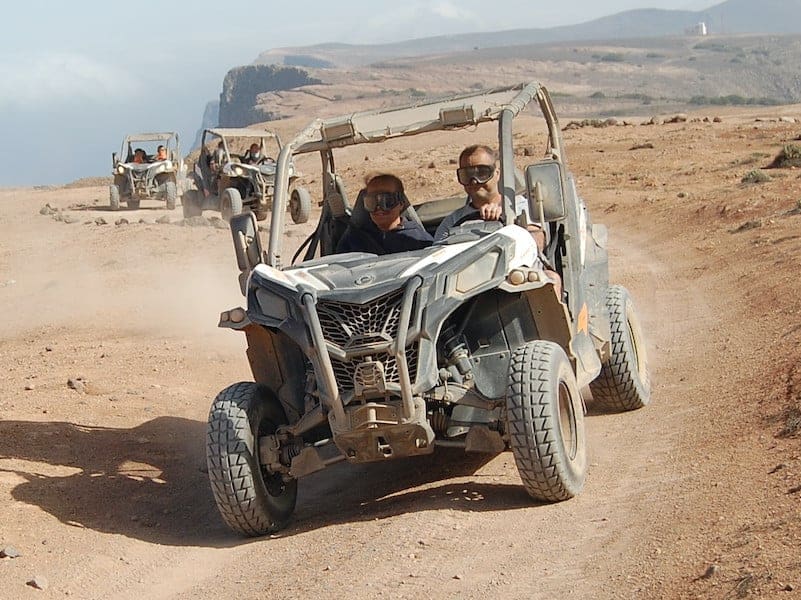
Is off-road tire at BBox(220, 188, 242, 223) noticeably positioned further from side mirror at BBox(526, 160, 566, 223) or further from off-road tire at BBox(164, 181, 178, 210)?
side mirror at BBox(526, 160, 566, 223)

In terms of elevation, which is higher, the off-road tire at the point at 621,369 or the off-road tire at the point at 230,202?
the off-road tire at the point at 621,369

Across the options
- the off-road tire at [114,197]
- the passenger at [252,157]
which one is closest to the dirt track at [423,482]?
the passenger at [252,157]

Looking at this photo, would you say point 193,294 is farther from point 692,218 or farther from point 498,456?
point 498,456

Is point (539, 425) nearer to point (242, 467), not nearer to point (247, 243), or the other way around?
point (242, 467)

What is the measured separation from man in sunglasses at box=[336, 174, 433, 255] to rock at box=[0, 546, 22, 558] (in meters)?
2.40

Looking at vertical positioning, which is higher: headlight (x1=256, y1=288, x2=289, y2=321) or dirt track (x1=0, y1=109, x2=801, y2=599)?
headlight (x1=256, y1=288, x2=289, y2=321)

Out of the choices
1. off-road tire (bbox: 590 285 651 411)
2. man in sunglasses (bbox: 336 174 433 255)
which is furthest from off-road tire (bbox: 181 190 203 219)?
man in sunglasses (bbox: 336 174 433 255)

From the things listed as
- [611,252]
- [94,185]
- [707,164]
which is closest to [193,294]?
[611,252]

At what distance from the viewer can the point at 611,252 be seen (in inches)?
640

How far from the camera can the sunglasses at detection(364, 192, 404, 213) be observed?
7152 mm

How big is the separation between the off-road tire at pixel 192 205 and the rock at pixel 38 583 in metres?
18.5

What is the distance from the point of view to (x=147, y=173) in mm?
28281

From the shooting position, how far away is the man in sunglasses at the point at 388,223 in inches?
281

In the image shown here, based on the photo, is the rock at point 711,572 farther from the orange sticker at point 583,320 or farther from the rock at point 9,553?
the rock at point 9,553
